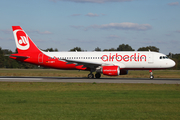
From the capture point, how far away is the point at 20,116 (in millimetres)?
9648

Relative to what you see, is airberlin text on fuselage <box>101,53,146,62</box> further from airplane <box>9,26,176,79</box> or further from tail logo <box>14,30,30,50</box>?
tail logo <box>14,30,30,50</box>

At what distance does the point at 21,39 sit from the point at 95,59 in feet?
38.0

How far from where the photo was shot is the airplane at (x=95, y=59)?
1296 inches

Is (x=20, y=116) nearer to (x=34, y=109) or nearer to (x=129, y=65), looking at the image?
(x=34, y=109)

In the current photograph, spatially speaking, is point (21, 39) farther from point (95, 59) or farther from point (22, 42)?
point (95, 59)

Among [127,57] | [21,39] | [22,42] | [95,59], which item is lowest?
[95,59]

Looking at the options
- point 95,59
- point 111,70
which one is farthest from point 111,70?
point 95,59

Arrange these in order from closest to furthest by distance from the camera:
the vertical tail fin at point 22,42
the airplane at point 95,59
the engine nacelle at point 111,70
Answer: the engine nacelle at point 111,70
the airplane at point 95,59
the vertical tail fin at point 22,42

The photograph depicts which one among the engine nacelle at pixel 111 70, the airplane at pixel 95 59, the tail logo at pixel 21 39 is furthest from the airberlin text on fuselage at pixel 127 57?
the tail logo at pixel 21 39

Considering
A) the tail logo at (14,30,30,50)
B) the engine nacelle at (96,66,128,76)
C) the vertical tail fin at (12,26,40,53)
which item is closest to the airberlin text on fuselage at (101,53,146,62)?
the engine nacelle at (96,66,128,76)

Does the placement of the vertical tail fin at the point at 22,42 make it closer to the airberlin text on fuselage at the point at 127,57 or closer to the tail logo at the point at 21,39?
the tail logo at the point at 21,39

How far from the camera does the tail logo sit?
3628cm

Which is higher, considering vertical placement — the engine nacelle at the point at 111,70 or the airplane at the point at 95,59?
the airplane at the point at 95,59

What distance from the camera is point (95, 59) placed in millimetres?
34375
